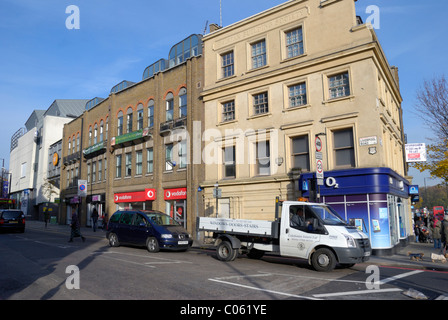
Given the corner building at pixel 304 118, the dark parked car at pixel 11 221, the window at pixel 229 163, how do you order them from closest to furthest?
the corner building at pixel 304 118 → the window at pixel 229 163 → the dark parked car at pixel 11 221

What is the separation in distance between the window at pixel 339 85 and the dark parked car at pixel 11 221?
23.2 metres

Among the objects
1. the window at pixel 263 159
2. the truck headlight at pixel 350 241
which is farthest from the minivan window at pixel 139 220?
the truck headlight at pixel 350 241

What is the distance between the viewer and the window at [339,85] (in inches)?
672

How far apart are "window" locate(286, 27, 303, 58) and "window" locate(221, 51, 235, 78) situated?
13.5ft

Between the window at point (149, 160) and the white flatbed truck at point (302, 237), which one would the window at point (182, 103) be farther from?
the white flatbed truck at point (302, 237)

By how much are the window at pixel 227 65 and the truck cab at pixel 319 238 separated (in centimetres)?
1319

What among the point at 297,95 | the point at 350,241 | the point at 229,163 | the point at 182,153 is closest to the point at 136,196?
the point at 182,153

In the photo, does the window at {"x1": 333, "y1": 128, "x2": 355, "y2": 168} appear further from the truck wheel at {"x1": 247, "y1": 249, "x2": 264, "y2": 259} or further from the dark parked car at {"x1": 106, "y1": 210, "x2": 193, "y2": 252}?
the dark parked car at {"x1": 106, "y1": 210, "x2": 193, "y2": 252}

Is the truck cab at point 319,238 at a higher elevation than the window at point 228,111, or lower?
lower

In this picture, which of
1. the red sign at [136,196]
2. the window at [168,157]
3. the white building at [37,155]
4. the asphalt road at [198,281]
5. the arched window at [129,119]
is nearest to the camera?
the asphalt road at [198,281]

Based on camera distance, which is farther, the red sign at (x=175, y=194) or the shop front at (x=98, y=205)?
the shop front at (x=98, y=205)

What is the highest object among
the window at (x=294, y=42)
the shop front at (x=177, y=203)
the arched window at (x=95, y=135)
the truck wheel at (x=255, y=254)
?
the window at (x=294, y=42)
